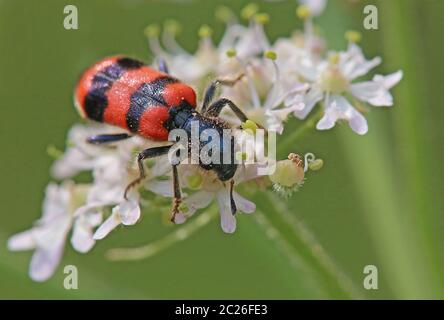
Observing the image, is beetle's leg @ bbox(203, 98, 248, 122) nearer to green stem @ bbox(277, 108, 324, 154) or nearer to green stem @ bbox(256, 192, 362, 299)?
green stem @ bbox(277, 108, 324, 154)

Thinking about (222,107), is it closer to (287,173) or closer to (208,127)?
(208,127)

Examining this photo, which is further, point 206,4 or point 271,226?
point 206,4

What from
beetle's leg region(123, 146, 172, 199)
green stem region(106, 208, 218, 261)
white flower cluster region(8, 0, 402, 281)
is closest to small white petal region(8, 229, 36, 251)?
white flower cluster region(8, 0, 402, 281)

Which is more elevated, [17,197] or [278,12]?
[278,12]

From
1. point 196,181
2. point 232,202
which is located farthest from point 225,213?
point 196,181

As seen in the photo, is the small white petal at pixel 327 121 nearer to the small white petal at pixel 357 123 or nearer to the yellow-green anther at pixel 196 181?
the small white petal at pixel 357 123
